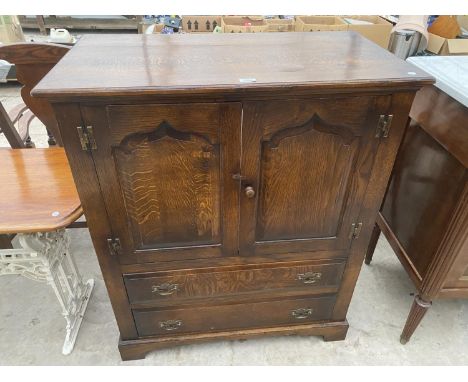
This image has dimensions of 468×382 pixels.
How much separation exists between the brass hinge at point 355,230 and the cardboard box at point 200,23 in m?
2.35

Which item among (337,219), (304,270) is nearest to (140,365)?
(304,270)

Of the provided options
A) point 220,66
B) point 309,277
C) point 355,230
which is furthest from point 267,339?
point 220,66

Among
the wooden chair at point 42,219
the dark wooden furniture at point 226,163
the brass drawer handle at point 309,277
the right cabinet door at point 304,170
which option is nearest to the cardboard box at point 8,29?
the wooden chair at point 42,219

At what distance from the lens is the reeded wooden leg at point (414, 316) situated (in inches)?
52.9

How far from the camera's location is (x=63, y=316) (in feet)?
5.14

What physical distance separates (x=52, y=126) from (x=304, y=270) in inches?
50.0

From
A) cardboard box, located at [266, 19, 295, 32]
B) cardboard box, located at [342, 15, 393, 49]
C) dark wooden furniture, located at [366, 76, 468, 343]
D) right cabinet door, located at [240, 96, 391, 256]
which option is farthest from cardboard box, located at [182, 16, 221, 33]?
right cabinet door, located at [240, 96, 391, 256]

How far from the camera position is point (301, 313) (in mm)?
1381

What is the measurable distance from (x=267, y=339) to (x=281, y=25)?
229cm

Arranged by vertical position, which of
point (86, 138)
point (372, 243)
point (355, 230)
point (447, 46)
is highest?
point (86, 138)

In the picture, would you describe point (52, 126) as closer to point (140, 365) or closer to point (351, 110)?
point (140, 365)

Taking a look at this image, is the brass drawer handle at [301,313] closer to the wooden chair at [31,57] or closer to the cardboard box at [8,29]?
the wooden chair at [31,57]

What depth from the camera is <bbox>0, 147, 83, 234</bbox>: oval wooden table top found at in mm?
1078

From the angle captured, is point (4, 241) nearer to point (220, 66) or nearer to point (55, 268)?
point (55, 268)
